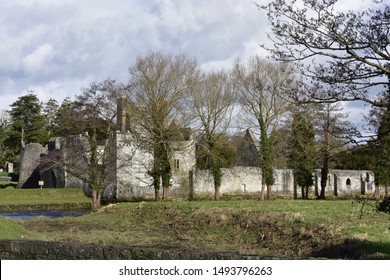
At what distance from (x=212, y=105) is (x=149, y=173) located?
276 inches

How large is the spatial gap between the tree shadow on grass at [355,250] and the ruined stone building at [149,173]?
77.7 ft

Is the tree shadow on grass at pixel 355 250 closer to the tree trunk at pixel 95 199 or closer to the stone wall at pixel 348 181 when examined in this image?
the tree trunk at pixel 95 199

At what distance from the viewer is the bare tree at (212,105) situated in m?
41.0

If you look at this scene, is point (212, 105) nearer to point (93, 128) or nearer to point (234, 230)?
point (93, 128)

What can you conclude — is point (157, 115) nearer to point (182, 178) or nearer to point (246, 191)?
point (182, 178)

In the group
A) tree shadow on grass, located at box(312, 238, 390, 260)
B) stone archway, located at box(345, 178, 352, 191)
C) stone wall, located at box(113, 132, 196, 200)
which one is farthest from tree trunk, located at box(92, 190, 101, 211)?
stone archway, located at box(345, 178, 352, 191)

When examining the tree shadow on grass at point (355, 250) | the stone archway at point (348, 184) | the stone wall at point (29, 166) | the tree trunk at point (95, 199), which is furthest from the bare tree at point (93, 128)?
the stone archway at point (348, 184)

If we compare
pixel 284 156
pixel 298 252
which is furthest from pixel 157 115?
pixel 298 252

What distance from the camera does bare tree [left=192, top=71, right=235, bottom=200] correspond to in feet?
135

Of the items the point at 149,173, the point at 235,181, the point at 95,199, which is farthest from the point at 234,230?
the point at 235,181

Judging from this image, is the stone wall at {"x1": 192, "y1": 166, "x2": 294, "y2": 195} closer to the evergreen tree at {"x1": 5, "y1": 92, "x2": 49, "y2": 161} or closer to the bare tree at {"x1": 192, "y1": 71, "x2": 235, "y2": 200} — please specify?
the bare tree at {"x1": 192, "y1": 71, "x2": 235, "y2": 200}

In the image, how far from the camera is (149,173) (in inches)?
1587
